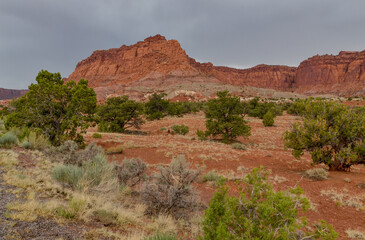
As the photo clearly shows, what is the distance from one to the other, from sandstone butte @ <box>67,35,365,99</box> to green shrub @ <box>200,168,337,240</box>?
94211 millimetres

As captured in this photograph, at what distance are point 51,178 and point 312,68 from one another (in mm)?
181816

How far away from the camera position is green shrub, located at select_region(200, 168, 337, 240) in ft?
8.04

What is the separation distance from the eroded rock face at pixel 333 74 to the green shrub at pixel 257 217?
137 m

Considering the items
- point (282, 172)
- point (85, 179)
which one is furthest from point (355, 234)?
point (85, 179)

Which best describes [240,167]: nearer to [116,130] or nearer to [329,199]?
[329,199]

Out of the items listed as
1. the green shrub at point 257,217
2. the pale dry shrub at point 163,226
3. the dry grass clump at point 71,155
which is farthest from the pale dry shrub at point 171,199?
the dry grass clump at point 71,155

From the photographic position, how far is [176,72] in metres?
109

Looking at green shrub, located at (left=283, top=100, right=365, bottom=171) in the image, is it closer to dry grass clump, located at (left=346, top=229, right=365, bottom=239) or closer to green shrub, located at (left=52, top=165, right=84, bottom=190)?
dry grass clump, located at (left=346, top=229, right=365, bottom=239)

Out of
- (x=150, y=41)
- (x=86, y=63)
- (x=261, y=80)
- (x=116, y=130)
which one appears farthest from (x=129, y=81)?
(x=261, y=80)

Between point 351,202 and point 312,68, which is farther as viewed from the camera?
point 312,68

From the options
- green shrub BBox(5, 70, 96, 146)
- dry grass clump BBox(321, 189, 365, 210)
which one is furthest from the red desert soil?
green shrub BBox(5, 70, 96, 146)

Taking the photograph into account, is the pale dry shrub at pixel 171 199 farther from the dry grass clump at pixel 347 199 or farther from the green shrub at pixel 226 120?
the green shrub at pixel 226 120

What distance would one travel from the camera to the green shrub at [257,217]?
96.5 inches

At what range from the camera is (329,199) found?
6.79 meters
